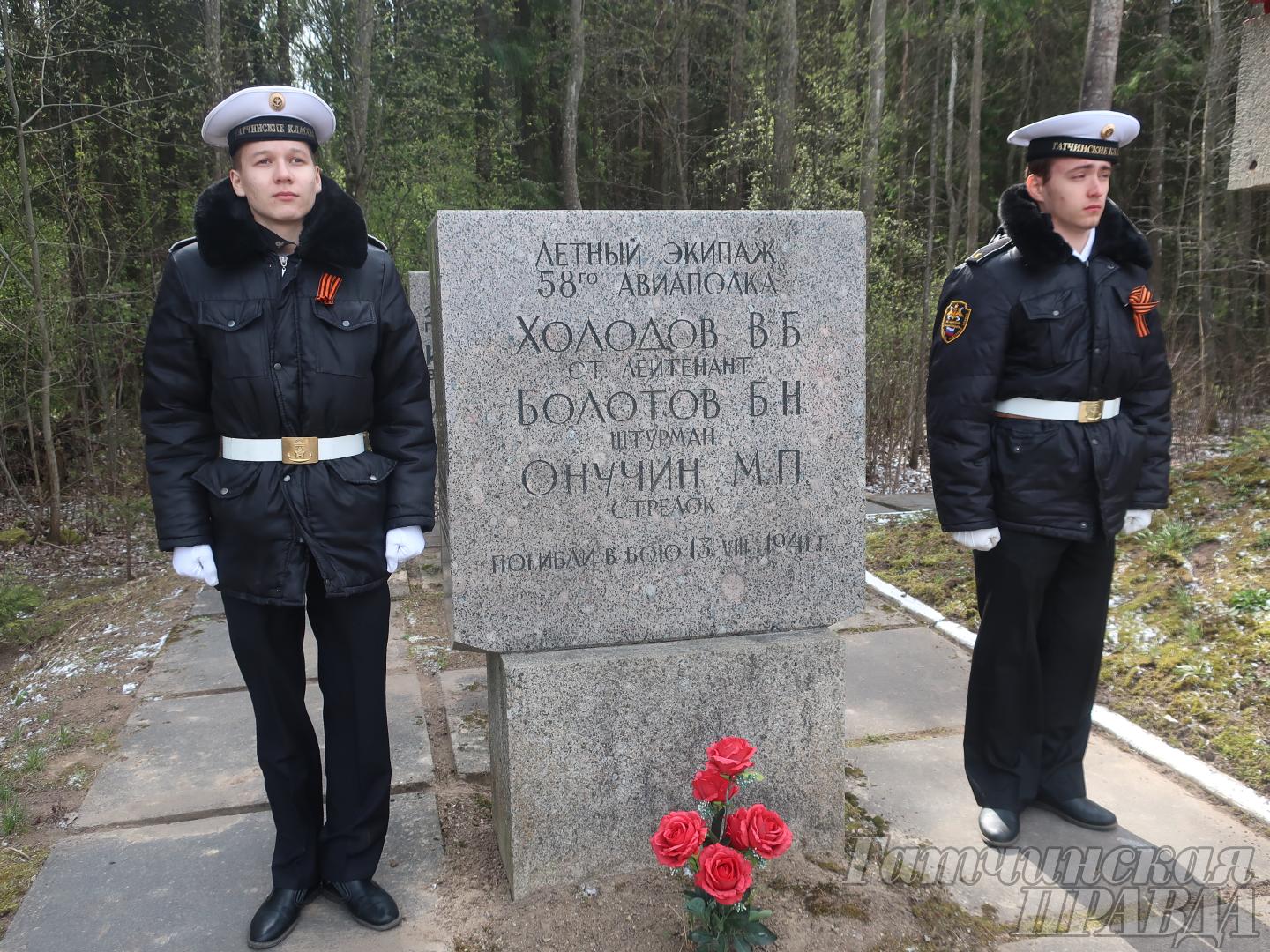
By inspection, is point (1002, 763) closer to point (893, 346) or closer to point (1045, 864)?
point (1045, 864)

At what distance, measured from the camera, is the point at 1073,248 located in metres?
2.80

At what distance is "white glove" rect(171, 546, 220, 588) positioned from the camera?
234 cm

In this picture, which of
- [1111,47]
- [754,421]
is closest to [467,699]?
[754,421]

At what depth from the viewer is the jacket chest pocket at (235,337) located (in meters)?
2.29

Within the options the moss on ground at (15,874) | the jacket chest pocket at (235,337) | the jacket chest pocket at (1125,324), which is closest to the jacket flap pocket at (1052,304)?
the jacket chest pocket at (1125,324)

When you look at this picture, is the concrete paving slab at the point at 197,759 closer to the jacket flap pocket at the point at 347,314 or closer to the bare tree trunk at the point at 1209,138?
the jacket flap pocket at the point at 347,314

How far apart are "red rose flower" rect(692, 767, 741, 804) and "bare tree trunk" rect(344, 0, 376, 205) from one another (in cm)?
1079

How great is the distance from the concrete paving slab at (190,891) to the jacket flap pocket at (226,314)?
1.51m

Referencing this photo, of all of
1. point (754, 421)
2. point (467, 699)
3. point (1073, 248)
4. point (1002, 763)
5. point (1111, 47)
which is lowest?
point (467, 699)

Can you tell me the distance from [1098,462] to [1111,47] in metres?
5.47

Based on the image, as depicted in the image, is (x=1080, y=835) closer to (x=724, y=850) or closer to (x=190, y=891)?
(x=724, y=850)

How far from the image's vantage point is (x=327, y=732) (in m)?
2.55

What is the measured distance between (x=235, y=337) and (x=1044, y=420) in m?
2.16

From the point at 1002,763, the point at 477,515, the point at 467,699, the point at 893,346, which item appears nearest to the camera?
the point at 477,515
